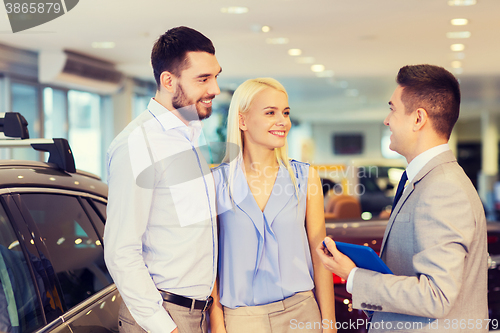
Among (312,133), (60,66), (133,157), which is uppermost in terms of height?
(60,66)

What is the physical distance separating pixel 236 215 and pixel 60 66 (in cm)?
612

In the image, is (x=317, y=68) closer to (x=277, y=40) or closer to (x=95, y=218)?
(x=277, y=40)

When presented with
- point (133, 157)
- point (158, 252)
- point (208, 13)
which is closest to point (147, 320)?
point (158, 252)

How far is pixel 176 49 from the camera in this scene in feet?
5.11

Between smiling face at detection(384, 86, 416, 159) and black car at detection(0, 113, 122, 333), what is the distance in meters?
1.11

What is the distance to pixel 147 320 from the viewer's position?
4.50 ft

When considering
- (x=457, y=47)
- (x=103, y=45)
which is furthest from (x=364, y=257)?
(x=457, y=47)

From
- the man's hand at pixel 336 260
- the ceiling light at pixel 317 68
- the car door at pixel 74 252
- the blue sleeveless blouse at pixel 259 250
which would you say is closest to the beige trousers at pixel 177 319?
the car door at pixel 74 252

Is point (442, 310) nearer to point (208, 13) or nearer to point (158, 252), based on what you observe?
point (158, 252)

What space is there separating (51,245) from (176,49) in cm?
74

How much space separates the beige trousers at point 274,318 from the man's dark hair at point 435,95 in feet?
2.52

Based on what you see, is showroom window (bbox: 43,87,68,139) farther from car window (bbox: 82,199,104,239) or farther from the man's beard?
the man's beard

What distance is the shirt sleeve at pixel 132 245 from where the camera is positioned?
1371 mm

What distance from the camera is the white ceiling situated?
499 centimetres
